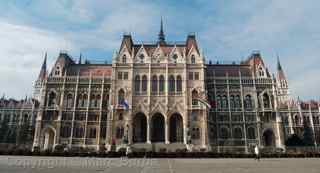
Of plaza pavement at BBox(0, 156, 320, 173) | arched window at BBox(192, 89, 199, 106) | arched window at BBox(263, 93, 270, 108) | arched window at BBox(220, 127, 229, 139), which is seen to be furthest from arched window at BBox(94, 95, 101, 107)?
arched window at BBox(263, 93, 270, 108)

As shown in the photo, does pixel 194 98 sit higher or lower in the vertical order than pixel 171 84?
lower

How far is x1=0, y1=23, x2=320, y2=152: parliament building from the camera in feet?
169

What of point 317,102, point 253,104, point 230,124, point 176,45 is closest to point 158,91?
point 176,45

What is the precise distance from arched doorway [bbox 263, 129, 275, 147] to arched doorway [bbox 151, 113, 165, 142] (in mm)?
25168

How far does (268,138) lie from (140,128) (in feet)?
104

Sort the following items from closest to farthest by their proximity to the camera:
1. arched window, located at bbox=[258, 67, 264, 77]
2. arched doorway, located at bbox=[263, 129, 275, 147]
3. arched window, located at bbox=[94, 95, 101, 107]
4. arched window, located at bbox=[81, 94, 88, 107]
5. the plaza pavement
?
the plaza pavement < arched doorway, located at bbox=[263, 129, 275, 147] < arched window, located at bbox=[81, 94, 88, 107] < arched window, located at bbox=[94, 95, 101, 107] < arched window, located at bbox=[258, 67, 264, 77]

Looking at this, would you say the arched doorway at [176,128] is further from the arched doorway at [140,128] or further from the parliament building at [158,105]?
the arched doorway at [140,128]

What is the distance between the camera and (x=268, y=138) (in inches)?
2249

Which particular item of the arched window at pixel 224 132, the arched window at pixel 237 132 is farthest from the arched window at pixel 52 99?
the arched window at pixel 237 132

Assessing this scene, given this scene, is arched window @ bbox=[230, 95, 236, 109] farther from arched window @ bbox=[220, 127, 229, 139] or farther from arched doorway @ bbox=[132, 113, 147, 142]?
arched doorway @ bbox=[132, 113, 147, 142]

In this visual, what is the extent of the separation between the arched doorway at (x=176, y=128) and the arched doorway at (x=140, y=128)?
6.14 m

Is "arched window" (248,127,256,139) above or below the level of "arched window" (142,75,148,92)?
below

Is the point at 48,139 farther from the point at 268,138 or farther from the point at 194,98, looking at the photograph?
the point at 268,138

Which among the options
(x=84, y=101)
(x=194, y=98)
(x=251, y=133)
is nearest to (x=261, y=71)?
(x=251, y=133)
